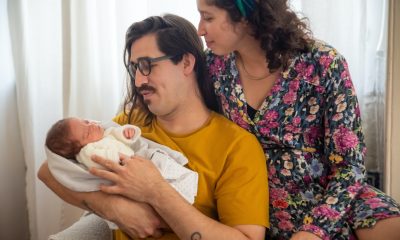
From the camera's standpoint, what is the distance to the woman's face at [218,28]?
4.47ft

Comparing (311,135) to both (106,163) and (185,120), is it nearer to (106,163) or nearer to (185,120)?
(185,120)

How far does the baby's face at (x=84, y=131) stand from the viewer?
1292mm

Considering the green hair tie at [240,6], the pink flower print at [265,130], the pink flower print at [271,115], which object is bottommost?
the pink flower print at [265,130]

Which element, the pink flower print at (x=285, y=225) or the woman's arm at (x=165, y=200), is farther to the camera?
the pink flower print at (x=285, y=225)

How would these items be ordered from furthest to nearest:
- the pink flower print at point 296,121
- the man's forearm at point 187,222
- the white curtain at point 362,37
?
the white curtain at point 362,37
the pink flower print at point 296,121
the man's forearm at point 187,222

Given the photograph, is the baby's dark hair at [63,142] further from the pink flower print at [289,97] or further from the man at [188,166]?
the pink flower print at [289,97]

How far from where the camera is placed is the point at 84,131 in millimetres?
1309

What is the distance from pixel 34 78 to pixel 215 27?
130 cm

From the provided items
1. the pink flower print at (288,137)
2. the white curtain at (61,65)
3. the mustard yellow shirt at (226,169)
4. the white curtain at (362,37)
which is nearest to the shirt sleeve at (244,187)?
the mustard yellow shirt at (226,169)

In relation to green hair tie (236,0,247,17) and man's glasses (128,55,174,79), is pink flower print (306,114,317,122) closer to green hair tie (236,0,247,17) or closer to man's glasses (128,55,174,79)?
green hair tie (236,0,247,17)

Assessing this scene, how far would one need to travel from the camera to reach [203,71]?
5.06ft

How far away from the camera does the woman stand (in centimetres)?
133

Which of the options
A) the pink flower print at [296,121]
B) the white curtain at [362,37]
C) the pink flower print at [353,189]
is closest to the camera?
the pink flower print at [353,189]

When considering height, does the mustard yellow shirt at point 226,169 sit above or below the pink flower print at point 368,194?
above
